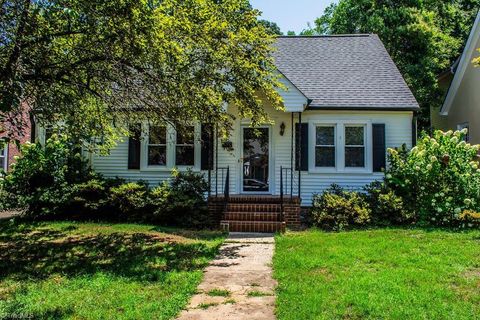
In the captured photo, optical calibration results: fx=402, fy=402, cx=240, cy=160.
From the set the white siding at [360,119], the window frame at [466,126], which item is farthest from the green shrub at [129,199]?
the window frame at [466,126]

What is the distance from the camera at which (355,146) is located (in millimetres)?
12023

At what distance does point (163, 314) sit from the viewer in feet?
14.0

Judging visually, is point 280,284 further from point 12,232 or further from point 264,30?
point 12,232

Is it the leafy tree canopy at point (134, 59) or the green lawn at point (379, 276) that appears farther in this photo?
the leafy tree canopy at point (134, 59)

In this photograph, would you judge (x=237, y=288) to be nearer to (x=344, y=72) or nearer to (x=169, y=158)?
(x=169, y=158)

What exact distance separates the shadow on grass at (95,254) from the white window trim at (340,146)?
531 centimetres

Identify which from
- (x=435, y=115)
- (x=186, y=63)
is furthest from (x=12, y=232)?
(x=435, y=115)

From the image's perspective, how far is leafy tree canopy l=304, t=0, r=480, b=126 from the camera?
18.8m

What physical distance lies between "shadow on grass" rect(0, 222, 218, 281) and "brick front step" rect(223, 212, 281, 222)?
6.87 ft

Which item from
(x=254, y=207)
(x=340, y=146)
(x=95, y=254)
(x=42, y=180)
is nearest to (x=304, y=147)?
(x=340, y=146)

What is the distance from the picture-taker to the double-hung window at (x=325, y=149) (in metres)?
12.1

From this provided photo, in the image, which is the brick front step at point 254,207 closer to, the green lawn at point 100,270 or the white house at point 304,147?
the white house at point 304,147

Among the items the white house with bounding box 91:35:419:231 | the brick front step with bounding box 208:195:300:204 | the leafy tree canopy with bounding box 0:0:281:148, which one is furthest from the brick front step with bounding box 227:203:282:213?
the leafy tree canopy with bounding box 0:0:281:148

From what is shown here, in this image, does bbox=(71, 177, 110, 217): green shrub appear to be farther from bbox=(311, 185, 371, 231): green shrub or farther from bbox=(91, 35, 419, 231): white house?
bbox=(311, 185, 371, 231): green shrub
